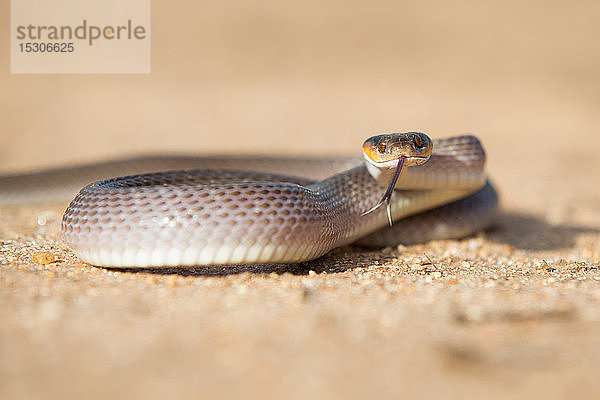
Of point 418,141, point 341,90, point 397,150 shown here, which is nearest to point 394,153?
point 397,150

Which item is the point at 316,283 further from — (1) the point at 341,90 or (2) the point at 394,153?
(1) the point at 341,90

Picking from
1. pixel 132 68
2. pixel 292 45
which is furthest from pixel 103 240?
pixel 292 45

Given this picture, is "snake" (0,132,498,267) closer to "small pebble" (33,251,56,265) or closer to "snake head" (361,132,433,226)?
"snake head" (361,132,433,226)

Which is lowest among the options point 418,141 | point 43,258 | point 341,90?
point 43,258

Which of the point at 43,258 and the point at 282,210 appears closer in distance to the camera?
the point at 282,210

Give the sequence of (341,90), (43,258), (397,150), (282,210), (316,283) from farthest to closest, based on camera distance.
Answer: (341,90), (397,150), (43,258), (282,210), (316,283)

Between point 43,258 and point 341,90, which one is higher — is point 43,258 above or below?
below
